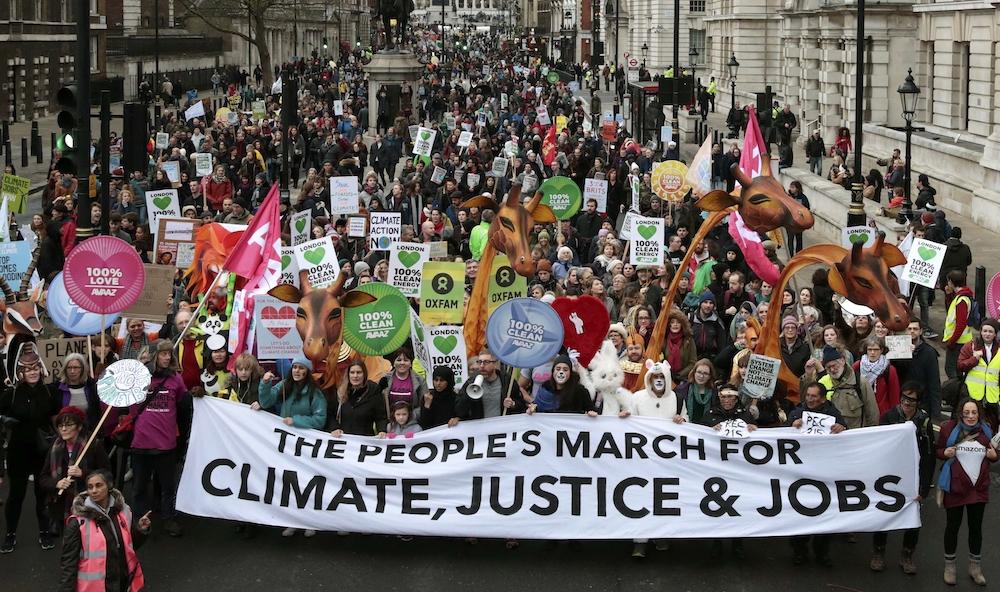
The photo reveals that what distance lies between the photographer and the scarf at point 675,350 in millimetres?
12297

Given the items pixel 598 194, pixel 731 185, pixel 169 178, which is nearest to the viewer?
pixel 731 185

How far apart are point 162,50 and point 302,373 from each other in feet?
217

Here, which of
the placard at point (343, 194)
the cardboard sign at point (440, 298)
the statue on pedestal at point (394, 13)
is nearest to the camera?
the cardboard sign at point (440, 298)

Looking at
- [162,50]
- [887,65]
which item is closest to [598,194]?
[887,65]

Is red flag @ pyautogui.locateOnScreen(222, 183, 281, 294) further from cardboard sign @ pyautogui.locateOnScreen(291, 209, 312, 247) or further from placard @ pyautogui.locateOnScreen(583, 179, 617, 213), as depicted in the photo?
placard @ pyautogui.locateOnScreen(583, 179, 617, 213)

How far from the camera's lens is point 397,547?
10258 millimetres

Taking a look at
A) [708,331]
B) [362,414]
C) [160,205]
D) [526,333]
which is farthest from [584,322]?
[160,205]

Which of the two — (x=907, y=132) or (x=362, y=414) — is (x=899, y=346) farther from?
(x=907, y=132)

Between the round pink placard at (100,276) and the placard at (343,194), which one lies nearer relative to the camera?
the round pink placard at (100,276)

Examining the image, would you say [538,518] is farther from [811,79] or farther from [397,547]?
[811,79]

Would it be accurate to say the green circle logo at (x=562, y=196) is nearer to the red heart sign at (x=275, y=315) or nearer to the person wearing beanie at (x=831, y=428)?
the red heart sign at (x=275, y=315)

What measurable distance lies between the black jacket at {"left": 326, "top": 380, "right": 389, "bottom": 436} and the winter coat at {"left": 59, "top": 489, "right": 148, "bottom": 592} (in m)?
2.22

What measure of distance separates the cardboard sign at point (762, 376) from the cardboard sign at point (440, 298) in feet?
10.3

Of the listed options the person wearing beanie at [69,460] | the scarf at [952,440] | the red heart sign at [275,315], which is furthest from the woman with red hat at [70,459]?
the scarf at [952,440]
